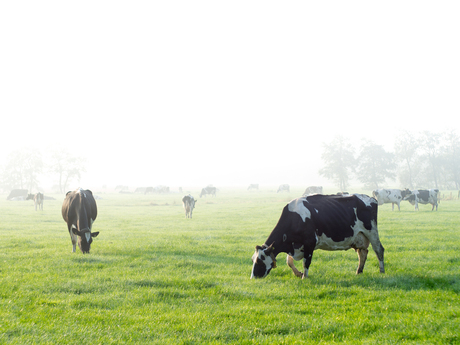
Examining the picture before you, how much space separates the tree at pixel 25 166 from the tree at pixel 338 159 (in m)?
80.1

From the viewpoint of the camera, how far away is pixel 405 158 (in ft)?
285

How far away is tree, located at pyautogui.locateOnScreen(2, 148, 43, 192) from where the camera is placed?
299 ft

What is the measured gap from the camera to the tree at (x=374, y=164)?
88062 millimetres

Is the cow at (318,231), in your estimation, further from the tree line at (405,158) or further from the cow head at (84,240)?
the tree line at (405,158)

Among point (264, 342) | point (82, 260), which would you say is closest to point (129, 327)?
point (264, 342)

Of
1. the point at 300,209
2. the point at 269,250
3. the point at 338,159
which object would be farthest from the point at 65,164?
the point at 300,209

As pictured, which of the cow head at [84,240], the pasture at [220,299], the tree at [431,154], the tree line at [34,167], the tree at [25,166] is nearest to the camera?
the pasture at [220,299]

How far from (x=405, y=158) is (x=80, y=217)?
91.7 m

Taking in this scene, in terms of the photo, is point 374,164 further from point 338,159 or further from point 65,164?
point 65,164

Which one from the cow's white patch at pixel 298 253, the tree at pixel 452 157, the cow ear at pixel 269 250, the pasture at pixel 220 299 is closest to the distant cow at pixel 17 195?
the pasture at pixel 220 299

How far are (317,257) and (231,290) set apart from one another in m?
4.94

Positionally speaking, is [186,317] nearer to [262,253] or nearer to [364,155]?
[262,253]

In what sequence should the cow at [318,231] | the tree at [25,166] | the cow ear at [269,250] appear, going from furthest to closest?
the tree at [25,166], the cow at [318,231], the cow ear at [269,250]

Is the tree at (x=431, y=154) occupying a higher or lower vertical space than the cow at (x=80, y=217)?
higher
